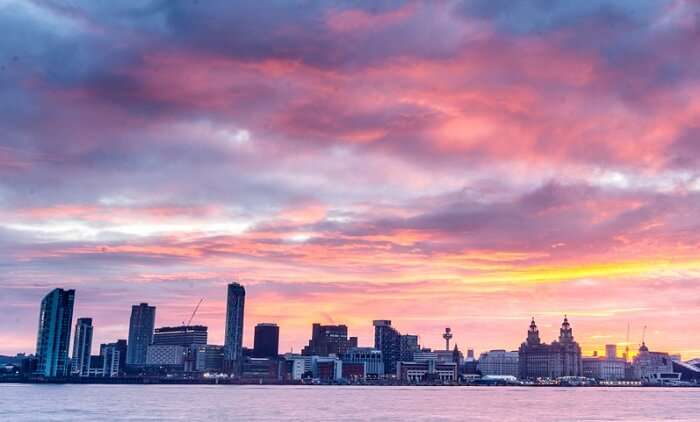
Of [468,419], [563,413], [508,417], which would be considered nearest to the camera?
[468,419]

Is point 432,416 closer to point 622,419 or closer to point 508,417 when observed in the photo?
point 508,417

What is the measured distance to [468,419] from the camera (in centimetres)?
14838

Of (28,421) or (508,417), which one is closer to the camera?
(28,421)

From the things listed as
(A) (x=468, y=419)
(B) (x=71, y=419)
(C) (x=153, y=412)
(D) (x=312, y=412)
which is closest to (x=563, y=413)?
(A) (x=468, y=419)

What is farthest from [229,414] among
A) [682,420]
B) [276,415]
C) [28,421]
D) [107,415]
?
[682,420]

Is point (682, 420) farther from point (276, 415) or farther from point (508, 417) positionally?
point (276, 415)

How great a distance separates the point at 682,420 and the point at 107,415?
111271 mm

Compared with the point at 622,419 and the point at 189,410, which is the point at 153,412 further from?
the point at 622,419

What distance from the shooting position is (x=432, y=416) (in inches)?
6088

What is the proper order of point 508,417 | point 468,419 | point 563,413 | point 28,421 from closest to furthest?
1. point 28,421
2. point 468,419
3. point 508,417
4. point 563,413

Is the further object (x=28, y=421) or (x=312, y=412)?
(x=312, y=412)

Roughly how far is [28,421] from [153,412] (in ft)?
101

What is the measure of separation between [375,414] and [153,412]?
148 feet

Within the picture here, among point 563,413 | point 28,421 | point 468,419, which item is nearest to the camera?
point 28,421
